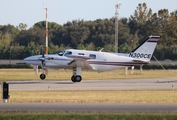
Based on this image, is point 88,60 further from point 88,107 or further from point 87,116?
point 87,116

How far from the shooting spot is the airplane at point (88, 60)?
138ft

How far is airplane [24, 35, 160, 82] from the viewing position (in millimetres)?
41969

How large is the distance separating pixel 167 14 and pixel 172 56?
2227 cm

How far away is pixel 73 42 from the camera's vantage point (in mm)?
112062

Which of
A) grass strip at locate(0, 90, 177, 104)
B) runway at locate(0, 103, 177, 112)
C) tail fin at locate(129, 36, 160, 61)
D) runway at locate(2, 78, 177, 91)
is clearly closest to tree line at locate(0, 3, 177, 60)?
tail fin at locate(129, 36, 160, 61)

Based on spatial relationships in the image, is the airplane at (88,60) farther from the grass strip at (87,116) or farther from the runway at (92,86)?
the grass strip at (87,116)

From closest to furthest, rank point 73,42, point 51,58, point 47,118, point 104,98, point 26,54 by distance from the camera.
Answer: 1. point 47,118
2. point 104,98
3. point 51,58
4. point 26,54
5. point 73,42

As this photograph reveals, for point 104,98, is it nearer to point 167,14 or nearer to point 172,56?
point 172,56

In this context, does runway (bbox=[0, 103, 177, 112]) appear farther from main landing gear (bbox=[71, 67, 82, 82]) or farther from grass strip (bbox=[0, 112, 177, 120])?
main landing gear (bbox=[71, 67, 82, 82])

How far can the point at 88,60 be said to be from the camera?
42.7 meters

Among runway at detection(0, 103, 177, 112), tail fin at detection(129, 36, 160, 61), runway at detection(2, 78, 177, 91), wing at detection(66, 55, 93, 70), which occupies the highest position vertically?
tail fin at detection(129, 36, 160, 61)

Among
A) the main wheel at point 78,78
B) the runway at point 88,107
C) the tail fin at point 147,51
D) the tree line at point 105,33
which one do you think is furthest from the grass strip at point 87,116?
the tree line at point 105,33

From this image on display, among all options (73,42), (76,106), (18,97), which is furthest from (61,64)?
(73,42)

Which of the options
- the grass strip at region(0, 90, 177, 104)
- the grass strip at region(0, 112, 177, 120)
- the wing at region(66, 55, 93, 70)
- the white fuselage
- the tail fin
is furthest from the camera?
the tail fin
